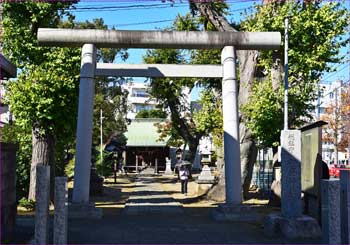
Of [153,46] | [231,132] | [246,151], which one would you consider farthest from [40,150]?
[246,151]

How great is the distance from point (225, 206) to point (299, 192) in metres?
2.82

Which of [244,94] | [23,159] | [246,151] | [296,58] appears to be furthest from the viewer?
[244,94]

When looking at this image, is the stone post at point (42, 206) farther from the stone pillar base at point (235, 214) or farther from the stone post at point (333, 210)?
the stone pillar base at point (235, 214)

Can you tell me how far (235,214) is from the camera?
12.0 meters

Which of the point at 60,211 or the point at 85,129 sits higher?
the point at 85,129

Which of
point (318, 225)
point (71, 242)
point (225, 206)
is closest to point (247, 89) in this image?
point (225, 206)

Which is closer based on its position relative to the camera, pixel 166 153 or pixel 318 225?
pixel 318 225

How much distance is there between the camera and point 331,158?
237 ft

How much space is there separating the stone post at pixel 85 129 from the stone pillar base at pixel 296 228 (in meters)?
5.06

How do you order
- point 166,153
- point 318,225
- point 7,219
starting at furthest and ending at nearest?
point 166,153 < point 318,225 < point 7,219

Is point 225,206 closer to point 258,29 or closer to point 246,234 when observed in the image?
point 246,234

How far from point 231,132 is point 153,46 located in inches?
123

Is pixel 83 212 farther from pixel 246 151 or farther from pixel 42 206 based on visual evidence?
pixel 246 151

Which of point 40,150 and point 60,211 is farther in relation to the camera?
point 40,150
